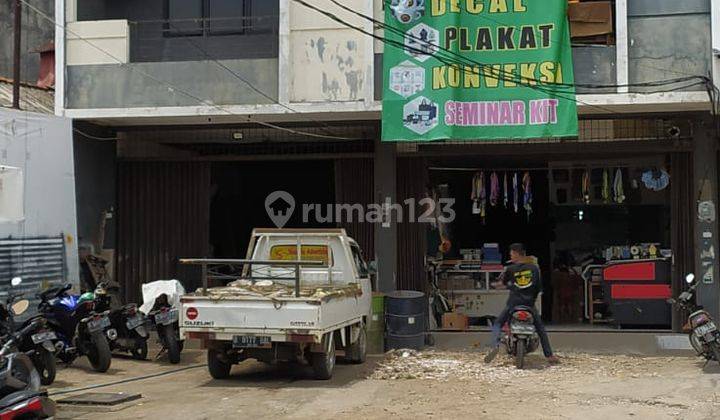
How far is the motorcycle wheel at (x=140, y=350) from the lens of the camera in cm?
1256

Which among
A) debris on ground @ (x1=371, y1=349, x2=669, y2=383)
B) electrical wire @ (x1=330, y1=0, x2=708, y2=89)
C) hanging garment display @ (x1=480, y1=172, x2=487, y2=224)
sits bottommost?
debris on ground @ (x1=371, y1=349, x2=669, y2=383)

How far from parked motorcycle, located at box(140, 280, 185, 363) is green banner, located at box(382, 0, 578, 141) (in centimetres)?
418

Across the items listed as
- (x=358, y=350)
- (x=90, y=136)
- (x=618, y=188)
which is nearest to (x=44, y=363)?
(x=358, y=350)

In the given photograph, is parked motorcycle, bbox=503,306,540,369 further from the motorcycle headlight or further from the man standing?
the motorcycle headlight

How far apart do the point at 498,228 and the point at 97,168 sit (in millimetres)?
7908

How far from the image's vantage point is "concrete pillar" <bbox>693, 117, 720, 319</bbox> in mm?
14055

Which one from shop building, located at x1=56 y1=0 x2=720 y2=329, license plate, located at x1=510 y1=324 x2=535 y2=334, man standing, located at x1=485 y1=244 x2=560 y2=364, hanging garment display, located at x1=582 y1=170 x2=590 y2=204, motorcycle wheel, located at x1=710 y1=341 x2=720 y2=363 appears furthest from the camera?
hanging garment display, located at x1=582 y1=170 x2=590 y2=204

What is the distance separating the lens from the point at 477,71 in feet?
42.9

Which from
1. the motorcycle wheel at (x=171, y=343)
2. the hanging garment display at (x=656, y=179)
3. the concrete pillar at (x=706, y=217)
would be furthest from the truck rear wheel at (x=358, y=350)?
the hanging garment display at (x=656, y=179)

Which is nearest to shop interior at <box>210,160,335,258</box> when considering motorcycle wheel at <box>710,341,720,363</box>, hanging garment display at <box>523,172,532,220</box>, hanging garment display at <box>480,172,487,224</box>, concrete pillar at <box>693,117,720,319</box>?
hanging garment display at <box>480,172,487,224</box>

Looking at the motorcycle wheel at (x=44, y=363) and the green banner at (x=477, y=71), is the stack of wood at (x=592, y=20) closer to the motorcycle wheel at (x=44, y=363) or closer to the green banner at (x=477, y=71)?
the green banner at (x=477, y=71)

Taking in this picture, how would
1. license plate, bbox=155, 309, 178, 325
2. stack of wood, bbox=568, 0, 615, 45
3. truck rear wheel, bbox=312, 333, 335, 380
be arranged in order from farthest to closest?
stack of wood, bbox=568, 0, 615, 45
license plate, bbox=155, 309, 178, 325
truck rear wheel, bbox=312, 333, 335, 380

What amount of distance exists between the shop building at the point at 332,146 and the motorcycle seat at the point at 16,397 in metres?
7.53

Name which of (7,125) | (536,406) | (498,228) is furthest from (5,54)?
(536,406)
